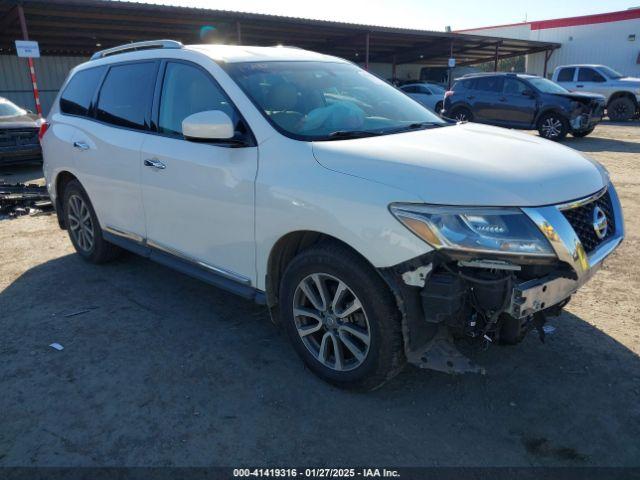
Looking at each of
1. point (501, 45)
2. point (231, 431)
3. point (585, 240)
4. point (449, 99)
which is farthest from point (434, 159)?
point (501, 45)

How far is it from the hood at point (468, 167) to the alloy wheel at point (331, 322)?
64cm

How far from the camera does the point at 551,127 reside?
Answer: 43.8ft

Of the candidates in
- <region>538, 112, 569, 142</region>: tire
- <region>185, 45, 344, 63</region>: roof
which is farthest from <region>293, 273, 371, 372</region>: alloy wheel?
<region>538, 112, 569, 142</region>: tire

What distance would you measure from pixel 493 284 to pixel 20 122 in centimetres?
1047

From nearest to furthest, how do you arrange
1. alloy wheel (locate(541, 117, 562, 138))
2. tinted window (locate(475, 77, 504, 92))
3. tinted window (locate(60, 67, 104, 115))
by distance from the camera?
tinted window (locate(60, 67, 104, 115)) < alloy wheel (locate(541, 117, 562, 138)) < tinted window (locate(475, 77, 504, 92))

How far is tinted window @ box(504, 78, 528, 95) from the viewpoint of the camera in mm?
13828

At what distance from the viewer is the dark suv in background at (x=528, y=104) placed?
13.1 metres

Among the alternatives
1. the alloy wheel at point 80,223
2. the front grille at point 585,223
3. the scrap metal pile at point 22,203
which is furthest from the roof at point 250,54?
the scrap metal pile at point 22,203

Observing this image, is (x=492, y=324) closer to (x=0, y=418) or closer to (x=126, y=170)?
(x=0, y=418)

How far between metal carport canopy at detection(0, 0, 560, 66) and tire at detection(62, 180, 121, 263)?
1137 centimetres

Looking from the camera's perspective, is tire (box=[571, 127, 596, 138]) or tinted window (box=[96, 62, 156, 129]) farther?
tire (box=[571, 127, 596, 138])

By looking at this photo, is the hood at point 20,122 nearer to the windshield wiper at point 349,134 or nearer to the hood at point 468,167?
the windshield wiper at point 349,134

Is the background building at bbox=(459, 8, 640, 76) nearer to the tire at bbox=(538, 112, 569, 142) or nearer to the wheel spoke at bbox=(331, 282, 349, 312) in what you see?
the tire at bbox=(538, 112, 569, 142)

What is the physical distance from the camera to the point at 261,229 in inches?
115
